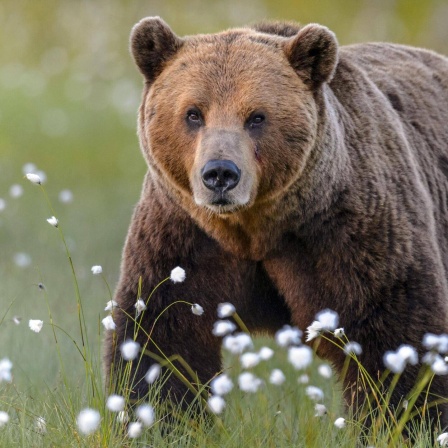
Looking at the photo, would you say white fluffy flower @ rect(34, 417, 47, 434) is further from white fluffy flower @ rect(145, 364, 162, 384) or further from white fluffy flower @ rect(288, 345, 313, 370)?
white fluffy flower @ rect(288, 345, 313, 370)

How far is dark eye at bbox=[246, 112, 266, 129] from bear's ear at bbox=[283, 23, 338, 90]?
35 centimetres

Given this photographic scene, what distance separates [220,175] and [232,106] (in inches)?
17.6

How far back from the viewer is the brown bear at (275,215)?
4832mm

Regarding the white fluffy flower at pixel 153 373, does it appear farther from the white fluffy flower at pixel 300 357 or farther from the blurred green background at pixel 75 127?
the white fluffy flower at pixel 300 357

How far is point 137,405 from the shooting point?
5020 millimetres

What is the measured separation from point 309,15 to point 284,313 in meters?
15.2

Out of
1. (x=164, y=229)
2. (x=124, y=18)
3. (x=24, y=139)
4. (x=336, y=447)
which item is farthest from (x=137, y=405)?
(x=124, y=18)

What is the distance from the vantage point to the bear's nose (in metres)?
4.45

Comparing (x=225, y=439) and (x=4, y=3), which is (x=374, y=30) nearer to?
(x=4, y=3)

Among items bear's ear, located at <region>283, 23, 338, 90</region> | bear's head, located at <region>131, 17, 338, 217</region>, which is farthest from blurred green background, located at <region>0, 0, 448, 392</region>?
bear's ear, located at <region>283, 23, 338, 90</region>

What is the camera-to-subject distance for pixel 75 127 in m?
15.8

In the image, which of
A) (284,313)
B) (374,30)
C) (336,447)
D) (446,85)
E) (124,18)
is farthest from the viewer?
(124,18)

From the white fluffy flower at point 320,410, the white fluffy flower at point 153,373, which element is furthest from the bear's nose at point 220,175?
the white fluffy flower at point 320,410

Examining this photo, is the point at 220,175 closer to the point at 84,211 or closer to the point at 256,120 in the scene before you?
the point at 256,120
